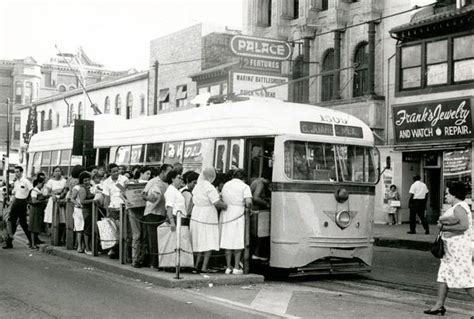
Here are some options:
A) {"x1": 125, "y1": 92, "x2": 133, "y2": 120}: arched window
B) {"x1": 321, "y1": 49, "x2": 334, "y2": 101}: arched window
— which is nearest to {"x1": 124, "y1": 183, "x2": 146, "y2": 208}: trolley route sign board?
{"x1": 321, "y1": 49, "x2": 334, "y2": 101}: arched window

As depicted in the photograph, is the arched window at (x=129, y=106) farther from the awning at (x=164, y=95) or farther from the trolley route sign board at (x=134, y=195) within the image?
the trolley route sign board at (x=134, y=195)

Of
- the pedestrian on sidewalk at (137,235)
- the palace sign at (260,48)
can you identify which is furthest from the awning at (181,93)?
the pedestrian on sidewalk at (137,235)

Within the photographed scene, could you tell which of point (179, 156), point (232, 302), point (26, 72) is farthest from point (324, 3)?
point (26, 72)

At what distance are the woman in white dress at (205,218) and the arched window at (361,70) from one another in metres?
17.6

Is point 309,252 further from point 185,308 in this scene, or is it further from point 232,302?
point 185,308

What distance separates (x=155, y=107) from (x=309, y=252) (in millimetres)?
29517

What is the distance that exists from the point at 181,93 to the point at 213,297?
31.1 metres

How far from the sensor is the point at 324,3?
31500mm

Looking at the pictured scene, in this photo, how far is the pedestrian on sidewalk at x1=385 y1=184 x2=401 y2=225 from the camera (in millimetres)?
26391

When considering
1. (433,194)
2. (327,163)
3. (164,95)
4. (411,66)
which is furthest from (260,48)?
(327,163)

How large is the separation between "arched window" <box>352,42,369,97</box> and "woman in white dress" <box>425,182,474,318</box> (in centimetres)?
1971

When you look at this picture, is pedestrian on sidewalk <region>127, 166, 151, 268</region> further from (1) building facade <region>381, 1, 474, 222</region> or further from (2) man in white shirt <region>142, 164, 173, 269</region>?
(1) building facade <region>381, 1, 474, 222</region>

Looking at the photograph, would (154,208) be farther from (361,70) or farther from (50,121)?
(50,121)

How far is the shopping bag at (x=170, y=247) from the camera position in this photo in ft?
38.0
